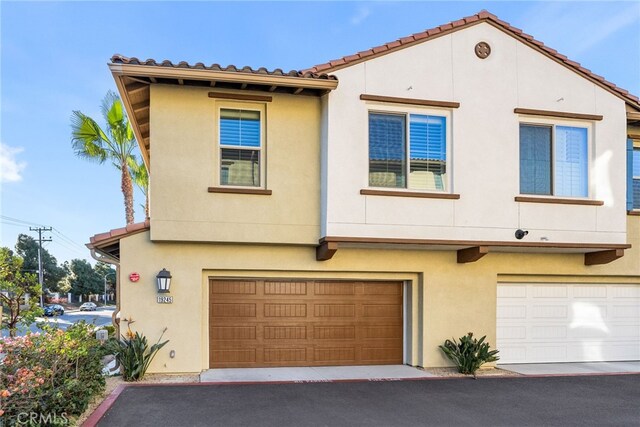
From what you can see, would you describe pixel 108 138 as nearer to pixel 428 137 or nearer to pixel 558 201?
pixel 428 137

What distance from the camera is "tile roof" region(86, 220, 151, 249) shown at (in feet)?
31.5

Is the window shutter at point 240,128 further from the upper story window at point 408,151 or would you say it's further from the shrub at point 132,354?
the shrub at point 132,354

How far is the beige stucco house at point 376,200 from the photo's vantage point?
31.9ft

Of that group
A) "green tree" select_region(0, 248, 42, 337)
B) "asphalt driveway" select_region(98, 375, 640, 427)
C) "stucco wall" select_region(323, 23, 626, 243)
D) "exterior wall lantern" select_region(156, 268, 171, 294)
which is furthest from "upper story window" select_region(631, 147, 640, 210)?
"green tree" select_region(0, 248, 42, 337)

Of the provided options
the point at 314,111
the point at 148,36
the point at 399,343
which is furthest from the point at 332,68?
the point at 148,36

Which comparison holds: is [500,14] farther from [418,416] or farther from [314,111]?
[418,416]

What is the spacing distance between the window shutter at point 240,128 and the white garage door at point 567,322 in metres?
6.82

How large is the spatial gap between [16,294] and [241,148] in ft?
16.0

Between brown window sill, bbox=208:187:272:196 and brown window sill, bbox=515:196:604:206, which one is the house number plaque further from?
brown window sill, bbox=208:187:272:196

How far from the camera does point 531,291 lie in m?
11.7

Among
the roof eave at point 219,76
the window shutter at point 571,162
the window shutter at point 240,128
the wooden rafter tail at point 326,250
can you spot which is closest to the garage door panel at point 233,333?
the wooden rafter tail at point 326,250

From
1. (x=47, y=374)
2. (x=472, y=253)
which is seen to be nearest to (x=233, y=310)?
(x=47, y=374)

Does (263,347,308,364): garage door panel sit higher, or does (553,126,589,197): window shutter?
(553,126,589,197): window shutter

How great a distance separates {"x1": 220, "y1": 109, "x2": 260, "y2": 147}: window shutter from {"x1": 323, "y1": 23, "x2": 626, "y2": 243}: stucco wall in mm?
1508
